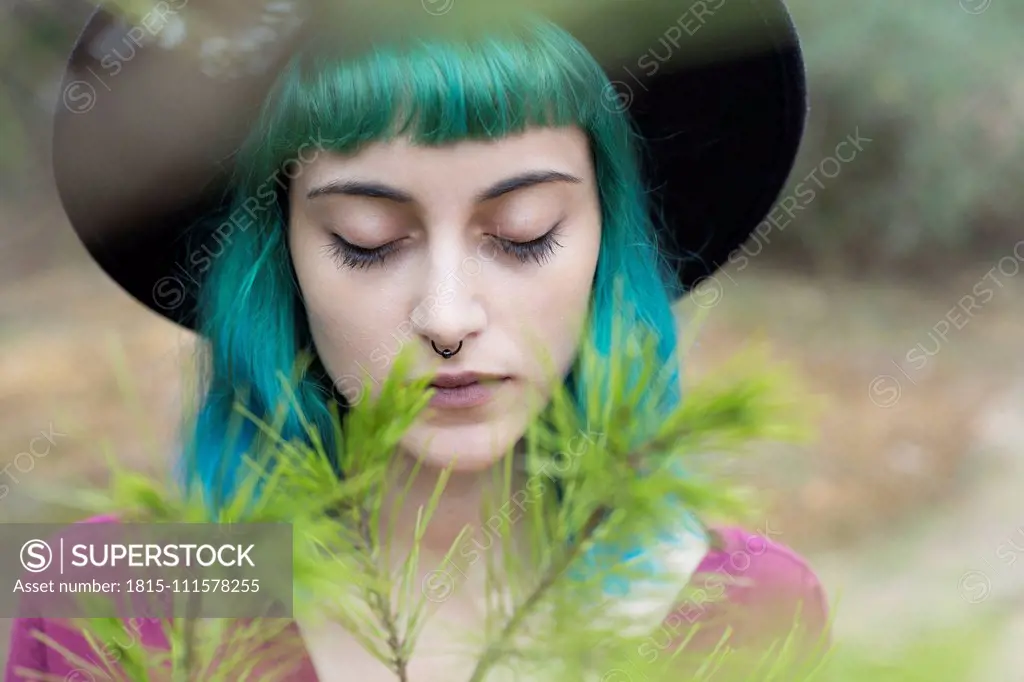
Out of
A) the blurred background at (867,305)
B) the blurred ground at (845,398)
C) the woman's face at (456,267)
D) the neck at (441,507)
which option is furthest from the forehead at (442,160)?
the blurred background at (867,305)

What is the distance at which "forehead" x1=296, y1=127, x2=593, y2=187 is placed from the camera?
72 cm

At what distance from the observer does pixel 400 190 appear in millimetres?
722

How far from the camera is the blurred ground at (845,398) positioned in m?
3.29

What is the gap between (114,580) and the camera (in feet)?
0.97

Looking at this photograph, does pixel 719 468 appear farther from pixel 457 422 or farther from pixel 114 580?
pixel 457 422

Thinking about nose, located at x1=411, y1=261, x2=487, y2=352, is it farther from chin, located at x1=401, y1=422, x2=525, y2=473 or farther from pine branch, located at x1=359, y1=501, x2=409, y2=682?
pine branch, located at x1=359, y1=501, x2=409, y2=682

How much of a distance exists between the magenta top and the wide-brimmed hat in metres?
0.29

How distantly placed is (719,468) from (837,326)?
464cm

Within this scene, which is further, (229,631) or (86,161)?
(86,161)

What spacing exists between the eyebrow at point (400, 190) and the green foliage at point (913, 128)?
342cm

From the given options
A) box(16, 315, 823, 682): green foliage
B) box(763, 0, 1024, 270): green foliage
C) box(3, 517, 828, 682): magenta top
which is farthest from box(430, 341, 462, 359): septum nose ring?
box(763, 0, 1024, 270): green foliage

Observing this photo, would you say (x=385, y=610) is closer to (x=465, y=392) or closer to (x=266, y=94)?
(x=465, y=392)

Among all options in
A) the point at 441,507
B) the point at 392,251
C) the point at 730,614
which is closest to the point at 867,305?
the point at 441,507

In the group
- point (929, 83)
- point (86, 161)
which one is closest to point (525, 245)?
point (86, 161)
